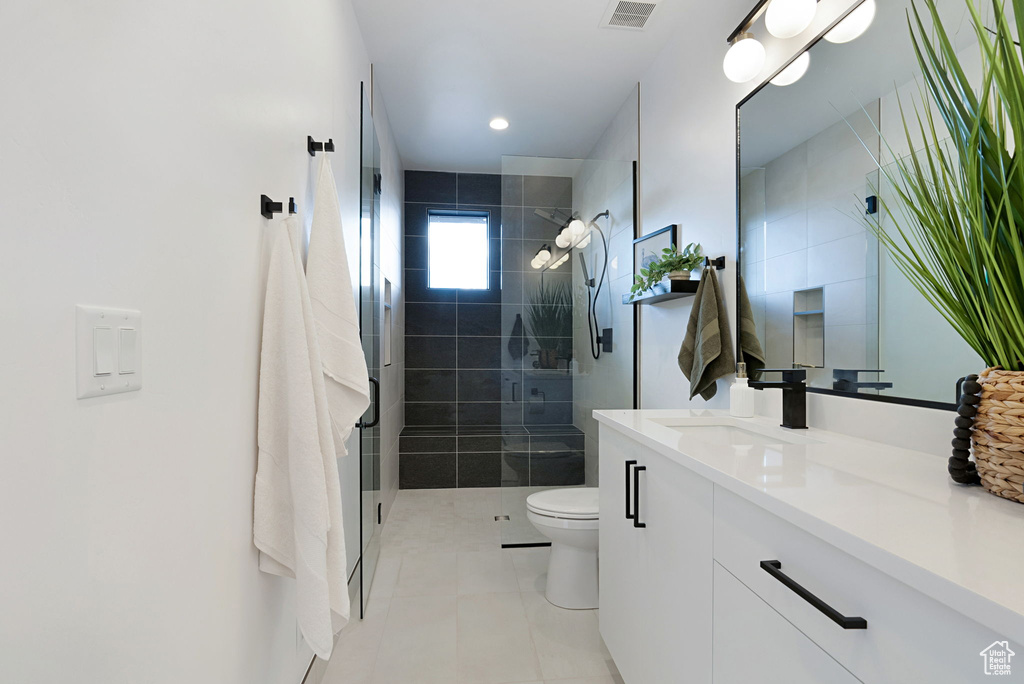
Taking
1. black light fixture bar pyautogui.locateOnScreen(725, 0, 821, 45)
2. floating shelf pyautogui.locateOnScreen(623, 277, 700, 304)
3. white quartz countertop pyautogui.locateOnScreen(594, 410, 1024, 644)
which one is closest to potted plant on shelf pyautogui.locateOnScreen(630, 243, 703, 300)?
floating shelf pyautogui.locateOnScreen(623, 277, 700, 304)

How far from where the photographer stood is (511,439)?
300cm

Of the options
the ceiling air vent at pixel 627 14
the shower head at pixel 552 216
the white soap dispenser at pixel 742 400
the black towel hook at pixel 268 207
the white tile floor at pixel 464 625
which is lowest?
the white tile floor at pixel 464 625

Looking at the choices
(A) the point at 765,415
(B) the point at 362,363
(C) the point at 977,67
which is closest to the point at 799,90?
(C) the point at 977,67

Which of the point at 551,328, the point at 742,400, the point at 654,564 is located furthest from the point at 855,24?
the point at 551,328

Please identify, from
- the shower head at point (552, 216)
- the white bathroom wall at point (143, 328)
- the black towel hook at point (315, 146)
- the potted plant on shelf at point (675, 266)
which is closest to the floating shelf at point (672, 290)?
the potted plant on shelf at point (675, 266)

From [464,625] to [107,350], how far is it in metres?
1.84

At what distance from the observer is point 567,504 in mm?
2309

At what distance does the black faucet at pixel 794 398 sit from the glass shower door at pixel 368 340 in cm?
144

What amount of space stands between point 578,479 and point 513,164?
70.5 inches

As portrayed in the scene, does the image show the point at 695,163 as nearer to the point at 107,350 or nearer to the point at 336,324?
the point at 336,324

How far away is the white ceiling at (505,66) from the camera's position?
227 centimetres

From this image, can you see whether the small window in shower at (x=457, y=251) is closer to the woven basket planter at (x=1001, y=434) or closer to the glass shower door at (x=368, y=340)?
the glass shower door at (x=368, y=340)

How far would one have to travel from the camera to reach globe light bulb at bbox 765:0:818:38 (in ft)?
4.66

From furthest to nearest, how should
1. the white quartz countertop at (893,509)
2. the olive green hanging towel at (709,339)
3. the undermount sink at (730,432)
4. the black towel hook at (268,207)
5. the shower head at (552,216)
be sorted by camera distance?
the shower head at (552,216) → the olive green hanging towel at (709,339) → the undermount sink at (730,432) → the black towel hook at (268,207) → the white quartz countertop at (893,509)
